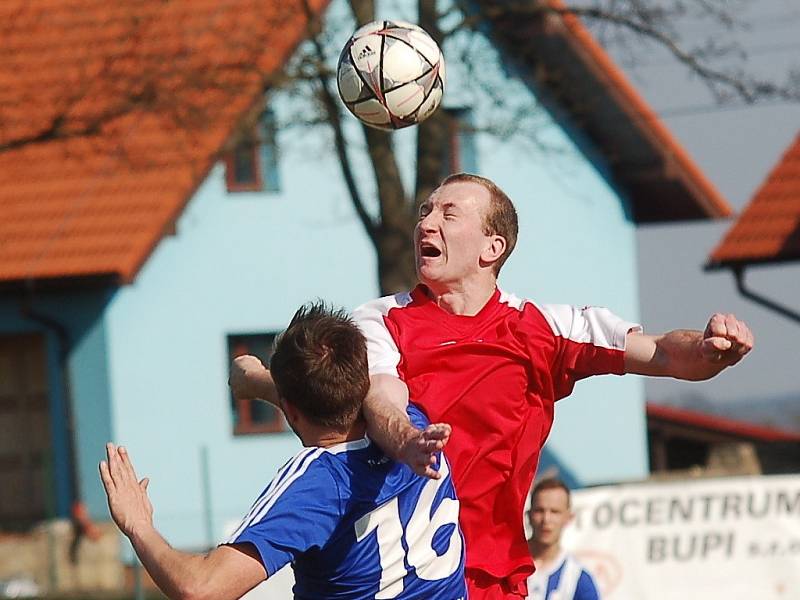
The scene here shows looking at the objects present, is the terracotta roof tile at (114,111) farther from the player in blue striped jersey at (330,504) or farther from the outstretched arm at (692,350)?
the player in blue striped jersey at (330,504)

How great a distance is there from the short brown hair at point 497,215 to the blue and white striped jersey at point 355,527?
0.79 metres

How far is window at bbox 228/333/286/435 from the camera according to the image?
21.1 m

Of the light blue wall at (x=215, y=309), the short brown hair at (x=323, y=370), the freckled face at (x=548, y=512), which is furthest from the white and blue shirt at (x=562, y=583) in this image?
the light blue wall at (x=215, y=309)

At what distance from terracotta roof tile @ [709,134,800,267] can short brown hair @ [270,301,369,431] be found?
640 inches

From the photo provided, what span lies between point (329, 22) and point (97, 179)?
7.36 meters

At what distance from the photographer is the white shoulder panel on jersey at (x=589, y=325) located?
16.2 ft

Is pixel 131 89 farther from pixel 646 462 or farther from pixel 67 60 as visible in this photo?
pixel 646 462

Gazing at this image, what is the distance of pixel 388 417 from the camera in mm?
4141

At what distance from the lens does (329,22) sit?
46.7 feet

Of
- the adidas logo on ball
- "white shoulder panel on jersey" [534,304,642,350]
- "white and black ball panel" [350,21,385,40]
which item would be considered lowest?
"white shoulder panel on jersey" [534,304,642,350]

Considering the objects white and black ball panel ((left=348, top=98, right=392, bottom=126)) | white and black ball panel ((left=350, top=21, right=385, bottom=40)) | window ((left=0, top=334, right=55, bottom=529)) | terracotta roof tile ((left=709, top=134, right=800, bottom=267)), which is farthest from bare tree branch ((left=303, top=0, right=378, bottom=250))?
window ((left=0, top=334, right=55, bottom=529))

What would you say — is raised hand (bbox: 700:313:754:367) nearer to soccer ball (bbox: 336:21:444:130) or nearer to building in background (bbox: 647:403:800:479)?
soccer ball (bbox: 336:21:444:130)

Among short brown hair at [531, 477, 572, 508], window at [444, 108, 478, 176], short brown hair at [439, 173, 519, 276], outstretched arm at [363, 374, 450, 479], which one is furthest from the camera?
window at [444, 108, 478, 176]

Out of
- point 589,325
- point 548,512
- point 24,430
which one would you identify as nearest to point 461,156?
point 24,430
